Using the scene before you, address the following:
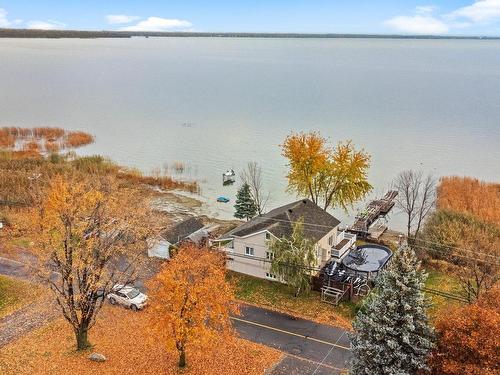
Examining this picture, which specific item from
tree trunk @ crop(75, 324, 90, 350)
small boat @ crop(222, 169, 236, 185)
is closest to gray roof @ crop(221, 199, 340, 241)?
tree trunk @ crop(75, 324, 90, 350)

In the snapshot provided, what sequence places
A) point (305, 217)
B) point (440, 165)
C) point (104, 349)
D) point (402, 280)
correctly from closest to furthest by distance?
point (402, 280) < point (104, 349) < point (305, 217) < point (440, 165)

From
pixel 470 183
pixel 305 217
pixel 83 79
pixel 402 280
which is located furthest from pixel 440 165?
pixel 83 79

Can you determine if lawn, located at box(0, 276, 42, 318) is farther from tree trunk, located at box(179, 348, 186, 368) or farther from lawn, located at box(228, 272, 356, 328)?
lawn, located at box(228, 272, 356, 328)

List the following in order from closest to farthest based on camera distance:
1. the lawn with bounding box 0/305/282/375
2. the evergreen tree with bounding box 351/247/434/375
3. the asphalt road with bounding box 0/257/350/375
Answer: the evergreen tree with bounding box 351/247/434/375 < the lawn with bounding box 0/305/282/375 < the asphalt road with bounding box 0/257/350/375

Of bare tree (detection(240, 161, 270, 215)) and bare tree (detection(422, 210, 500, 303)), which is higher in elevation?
bare tree (detection(422, 210, 500, 303))

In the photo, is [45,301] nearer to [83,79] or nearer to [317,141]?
[317,141]

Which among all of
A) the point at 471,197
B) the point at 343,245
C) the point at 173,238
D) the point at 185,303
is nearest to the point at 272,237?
the point at 343,245

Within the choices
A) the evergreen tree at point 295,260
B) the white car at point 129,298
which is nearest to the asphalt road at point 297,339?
the evergreen tree at point 295,260
